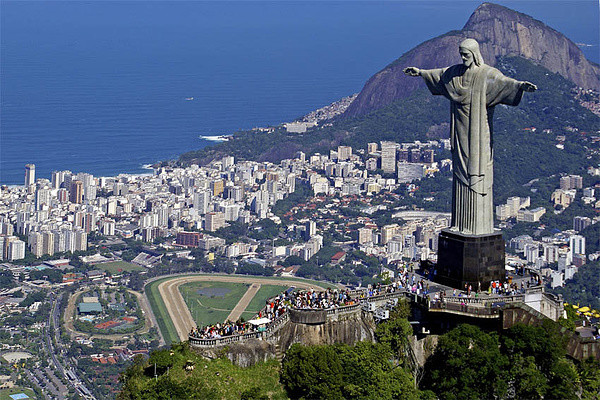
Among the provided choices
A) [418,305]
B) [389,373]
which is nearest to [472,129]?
[418,305]

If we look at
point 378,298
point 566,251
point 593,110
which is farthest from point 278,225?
point 378,298

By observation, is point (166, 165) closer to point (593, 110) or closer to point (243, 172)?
point (243, 172)

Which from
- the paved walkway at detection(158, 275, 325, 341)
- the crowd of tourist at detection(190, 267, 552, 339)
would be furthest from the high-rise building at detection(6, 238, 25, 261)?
the crowd of tourist at detection(190, 267, 552, 339)

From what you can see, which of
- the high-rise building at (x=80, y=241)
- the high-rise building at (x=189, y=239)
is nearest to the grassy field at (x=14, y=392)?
the high-rise building at (x=80, y=241)

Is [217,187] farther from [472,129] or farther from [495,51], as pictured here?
[472,129]

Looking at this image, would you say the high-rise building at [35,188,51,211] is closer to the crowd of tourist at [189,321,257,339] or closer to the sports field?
the sports field
